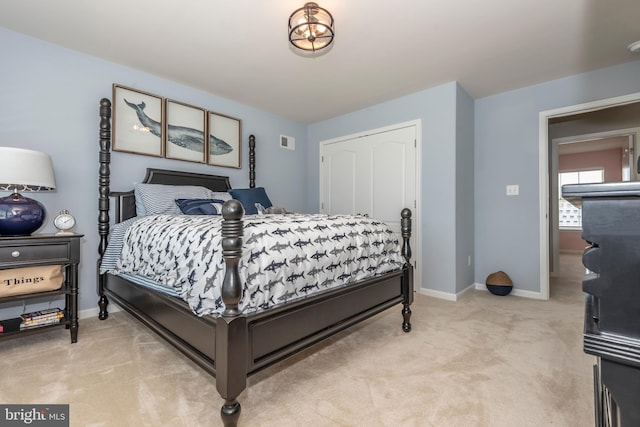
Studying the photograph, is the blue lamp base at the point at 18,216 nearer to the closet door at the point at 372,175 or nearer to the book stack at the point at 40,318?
the book stack at the point at 40,318

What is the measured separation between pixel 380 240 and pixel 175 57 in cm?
242

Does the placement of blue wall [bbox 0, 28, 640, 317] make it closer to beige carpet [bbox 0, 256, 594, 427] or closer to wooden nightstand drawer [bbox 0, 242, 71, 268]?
wooden nightstand drawer [bbox 0, 242, 71, 268]

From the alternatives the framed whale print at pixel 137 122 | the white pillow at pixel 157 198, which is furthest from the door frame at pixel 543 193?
the framed whale print at pixel 137 122

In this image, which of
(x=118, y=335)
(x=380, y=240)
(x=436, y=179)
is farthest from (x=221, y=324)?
(x=436, y=179)

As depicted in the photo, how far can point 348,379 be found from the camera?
1685mm

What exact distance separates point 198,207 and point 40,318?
4.28ft

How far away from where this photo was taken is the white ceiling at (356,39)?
82.7 inches

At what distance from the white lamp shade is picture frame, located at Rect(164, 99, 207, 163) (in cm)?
115

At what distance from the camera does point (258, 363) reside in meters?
1.38

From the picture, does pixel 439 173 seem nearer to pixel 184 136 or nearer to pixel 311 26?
pixel 311 26

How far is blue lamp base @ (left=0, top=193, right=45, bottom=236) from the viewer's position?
6.58 feet

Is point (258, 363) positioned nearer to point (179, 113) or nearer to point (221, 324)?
point (221, 324)

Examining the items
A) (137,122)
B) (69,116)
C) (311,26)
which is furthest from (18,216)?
(311,26)

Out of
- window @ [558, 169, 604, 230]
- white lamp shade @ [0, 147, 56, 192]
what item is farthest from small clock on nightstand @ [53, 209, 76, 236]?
window @ [558, 169, 604, 230]
